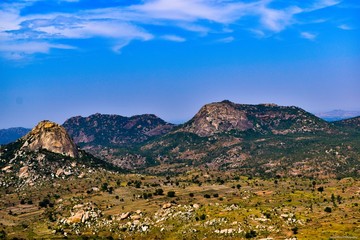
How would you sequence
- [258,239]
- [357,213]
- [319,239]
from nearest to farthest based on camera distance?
1. [319,239]
2. [258,239]
3. [357,213]

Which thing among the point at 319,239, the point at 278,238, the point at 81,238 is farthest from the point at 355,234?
the point at 81,238

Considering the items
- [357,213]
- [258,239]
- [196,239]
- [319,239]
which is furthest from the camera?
[357,213]

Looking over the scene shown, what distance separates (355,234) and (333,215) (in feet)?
120

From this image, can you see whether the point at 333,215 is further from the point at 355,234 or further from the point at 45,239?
the point at 45,239

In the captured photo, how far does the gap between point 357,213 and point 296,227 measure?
124ft

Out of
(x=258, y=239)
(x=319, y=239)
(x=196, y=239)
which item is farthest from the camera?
(x=196, y=239)

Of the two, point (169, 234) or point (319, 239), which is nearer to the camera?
point (319, 239)

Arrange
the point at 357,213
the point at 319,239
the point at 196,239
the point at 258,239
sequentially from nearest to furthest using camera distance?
the point at 319,239
the point at 258,239
the point at 196,239
the point at 357,213

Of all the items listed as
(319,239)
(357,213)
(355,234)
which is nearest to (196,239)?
(319,239)

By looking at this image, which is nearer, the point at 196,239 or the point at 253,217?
the point at 196,239

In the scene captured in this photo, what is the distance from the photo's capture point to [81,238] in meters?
198

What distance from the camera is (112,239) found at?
199 metres

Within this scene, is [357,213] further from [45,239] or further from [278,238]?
[45,239]

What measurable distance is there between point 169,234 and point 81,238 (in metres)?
43.6
